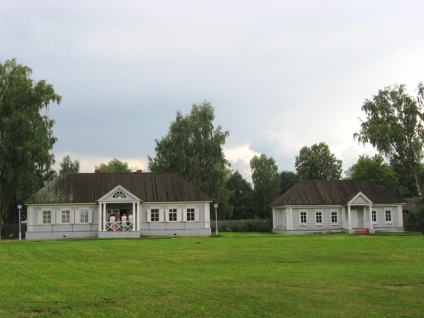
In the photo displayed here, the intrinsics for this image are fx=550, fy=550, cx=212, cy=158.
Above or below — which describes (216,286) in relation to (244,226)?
below

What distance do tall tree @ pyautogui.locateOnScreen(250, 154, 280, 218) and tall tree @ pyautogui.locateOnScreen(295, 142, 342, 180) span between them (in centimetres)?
556

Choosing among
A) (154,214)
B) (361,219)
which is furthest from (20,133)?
(361,219)

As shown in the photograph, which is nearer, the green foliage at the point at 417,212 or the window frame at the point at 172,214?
the green foliage at the point at 417,212

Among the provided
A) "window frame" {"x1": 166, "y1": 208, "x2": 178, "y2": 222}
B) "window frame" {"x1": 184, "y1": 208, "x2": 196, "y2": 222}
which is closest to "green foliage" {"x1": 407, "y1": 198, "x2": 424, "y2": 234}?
"window frame" {"x1": 184, "y1": 208, "x2": 196, "y2": 222}

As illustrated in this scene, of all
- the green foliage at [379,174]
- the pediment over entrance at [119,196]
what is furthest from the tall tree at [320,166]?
the pediment over entrance at [119,196]

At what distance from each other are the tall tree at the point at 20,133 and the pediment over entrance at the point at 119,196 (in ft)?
18.0

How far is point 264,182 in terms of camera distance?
80.5m

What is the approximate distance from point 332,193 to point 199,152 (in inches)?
581

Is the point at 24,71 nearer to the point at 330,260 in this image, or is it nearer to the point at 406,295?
the point at 330,260

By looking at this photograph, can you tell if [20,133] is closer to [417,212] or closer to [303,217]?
Answer: [303,217]

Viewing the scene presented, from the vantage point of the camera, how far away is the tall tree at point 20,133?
40.4 m

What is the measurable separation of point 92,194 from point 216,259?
26.4m

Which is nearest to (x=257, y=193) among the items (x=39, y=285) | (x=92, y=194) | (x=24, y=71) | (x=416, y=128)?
(x=416, y=128)

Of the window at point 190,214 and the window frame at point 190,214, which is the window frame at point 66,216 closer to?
the window frame at point 190,214
